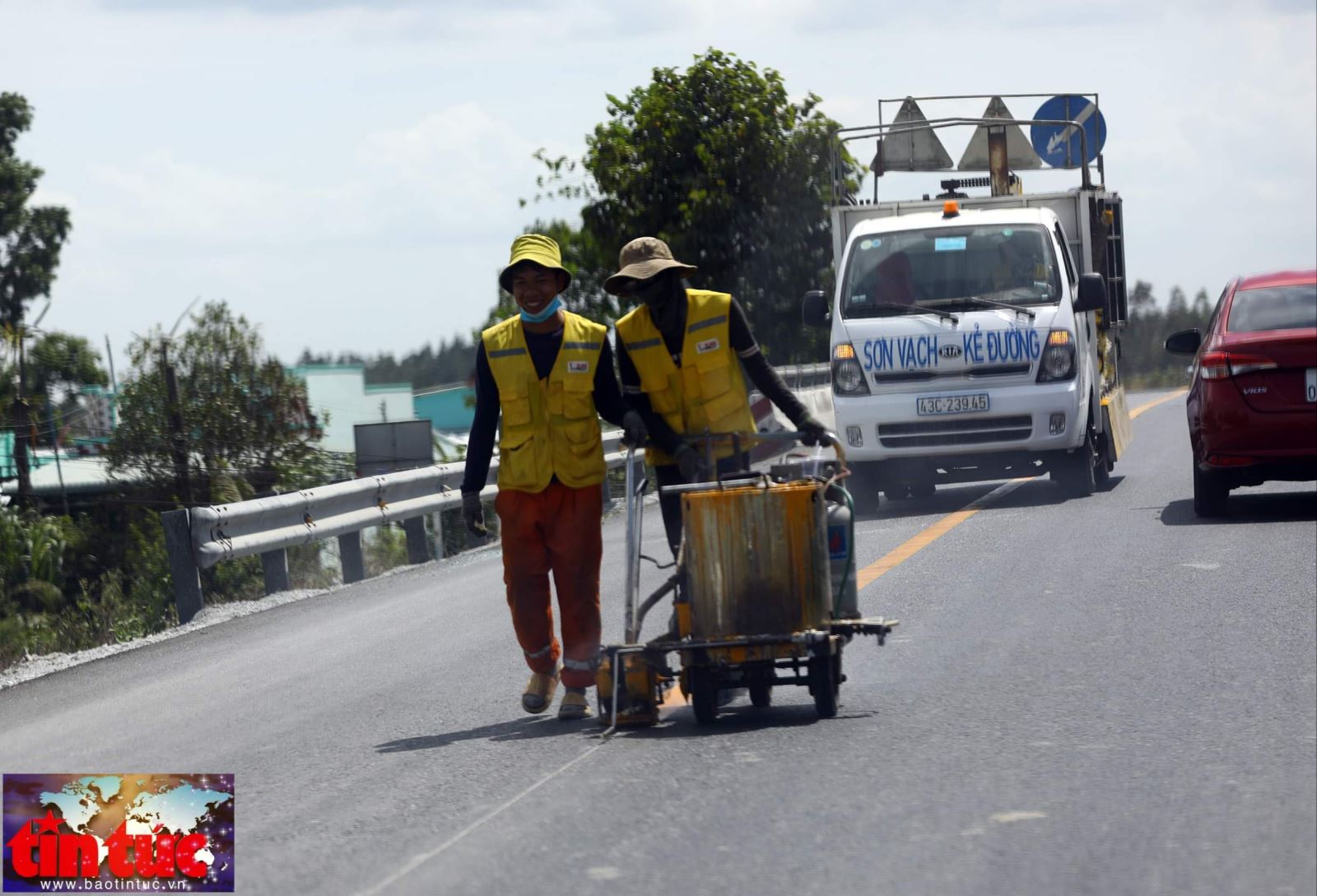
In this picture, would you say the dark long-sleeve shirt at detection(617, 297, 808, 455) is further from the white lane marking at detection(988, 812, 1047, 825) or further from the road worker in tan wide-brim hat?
the white lane marking at detection(988, 812, 1047, 825)

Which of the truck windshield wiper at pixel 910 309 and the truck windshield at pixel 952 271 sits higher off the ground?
the truck windshield at pixel 952 271

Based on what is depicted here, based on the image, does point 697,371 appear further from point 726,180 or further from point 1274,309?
point 726,180

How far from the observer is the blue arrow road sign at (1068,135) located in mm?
17391

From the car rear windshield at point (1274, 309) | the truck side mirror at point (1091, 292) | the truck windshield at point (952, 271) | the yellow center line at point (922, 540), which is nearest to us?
the yellow center line at point (922, 540)

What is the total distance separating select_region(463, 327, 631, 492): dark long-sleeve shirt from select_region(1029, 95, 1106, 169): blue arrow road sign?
439 inches

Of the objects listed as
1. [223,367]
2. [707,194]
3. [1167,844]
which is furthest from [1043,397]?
[223,367]

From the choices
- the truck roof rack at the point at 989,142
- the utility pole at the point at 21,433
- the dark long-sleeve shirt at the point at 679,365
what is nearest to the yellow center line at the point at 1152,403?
the truck roof rack at the point at 989,142

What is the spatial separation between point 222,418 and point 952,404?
1605cm

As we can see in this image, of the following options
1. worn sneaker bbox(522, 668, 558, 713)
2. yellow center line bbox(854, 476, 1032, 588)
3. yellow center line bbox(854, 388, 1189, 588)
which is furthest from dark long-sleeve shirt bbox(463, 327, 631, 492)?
yellow center line bbox(854, 476, 1032, 588)

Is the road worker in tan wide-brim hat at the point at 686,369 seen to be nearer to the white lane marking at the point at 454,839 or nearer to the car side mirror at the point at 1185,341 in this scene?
the white lane marking at the point at 454,839

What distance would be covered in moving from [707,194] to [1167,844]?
2211 centimetres

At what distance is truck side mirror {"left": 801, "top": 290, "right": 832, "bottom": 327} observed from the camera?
14.2 m

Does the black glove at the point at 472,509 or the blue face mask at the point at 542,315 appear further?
the black glove at the point at 472,509

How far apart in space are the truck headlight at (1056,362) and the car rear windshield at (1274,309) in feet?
5.62
